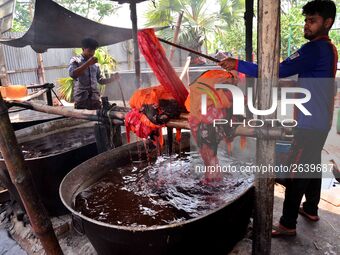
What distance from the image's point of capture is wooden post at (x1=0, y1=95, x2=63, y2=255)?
7.54 ft

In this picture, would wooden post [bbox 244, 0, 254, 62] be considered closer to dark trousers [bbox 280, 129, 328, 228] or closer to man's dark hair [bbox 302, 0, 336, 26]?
man's dark hair [bbox 302, 0, 336, 26]

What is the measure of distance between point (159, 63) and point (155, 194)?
1431mm

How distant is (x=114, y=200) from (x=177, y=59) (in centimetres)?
1238

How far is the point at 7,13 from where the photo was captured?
7324mm

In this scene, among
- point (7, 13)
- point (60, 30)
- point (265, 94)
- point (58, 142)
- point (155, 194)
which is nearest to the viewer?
point (265, 94)

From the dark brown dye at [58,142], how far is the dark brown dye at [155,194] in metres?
1.23

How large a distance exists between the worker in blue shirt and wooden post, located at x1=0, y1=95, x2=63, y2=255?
1.95m

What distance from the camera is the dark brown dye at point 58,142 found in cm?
446

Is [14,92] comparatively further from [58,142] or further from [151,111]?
[151,111]

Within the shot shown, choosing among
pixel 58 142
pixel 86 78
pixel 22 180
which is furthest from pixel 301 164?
pixel 86 78

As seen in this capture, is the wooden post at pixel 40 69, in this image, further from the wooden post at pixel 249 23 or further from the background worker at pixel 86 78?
the wooden post at pixel 249 23

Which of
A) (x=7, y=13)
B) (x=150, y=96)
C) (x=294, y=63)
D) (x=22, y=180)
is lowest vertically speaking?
(x=22, y=180)

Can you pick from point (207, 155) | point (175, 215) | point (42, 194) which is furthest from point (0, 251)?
point (207, 155)

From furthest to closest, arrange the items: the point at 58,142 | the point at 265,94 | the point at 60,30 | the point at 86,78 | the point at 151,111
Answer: the point at 60,30 < the point at 86,78 < the point at 58,142 < the point at 151,111 < the point at 265,94
